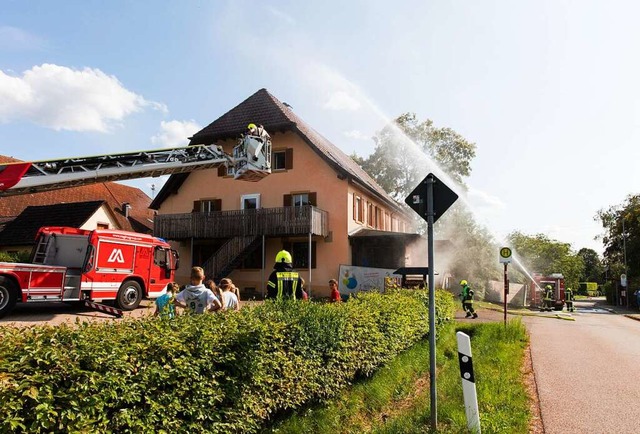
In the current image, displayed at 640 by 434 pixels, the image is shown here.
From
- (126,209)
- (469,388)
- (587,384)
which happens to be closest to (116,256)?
(469,388)

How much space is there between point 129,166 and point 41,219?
2539cm

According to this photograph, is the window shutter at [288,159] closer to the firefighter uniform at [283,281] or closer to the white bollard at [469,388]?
the firefighter uniform at [283,281]

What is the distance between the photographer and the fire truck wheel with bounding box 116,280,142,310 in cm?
1598

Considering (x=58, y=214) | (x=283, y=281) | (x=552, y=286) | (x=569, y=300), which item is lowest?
(x=569, y=300)

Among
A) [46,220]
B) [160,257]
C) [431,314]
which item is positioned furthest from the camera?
[46,220]

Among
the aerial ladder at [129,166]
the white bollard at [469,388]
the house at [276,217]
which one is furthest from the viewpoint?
the house at [276,217]

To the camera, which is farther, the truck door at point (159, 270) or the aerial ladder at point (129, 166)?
the truck door at point (159, 270)

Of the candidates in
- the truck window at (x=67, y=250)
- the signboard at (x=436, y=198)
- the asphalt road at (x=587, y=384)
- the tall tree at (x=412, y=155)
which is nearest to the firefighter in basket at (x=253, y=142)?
the truck window at (x=67, y=250)

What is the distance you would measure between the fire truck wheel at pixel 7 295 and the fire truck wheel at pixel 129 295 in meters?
A: 3.52

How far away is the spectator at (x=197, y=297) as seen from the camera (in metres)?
7.38

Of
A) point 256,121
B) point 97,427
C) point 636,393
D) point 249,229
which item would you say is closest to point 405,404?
point 636,393

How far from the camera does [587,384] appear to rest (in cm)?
816

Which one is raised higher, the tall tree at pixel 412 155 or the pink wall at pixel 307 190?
the tall tree at pixel 412 155

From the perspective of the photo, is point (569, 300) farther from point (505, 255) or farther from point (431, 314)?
point (431, 314)
